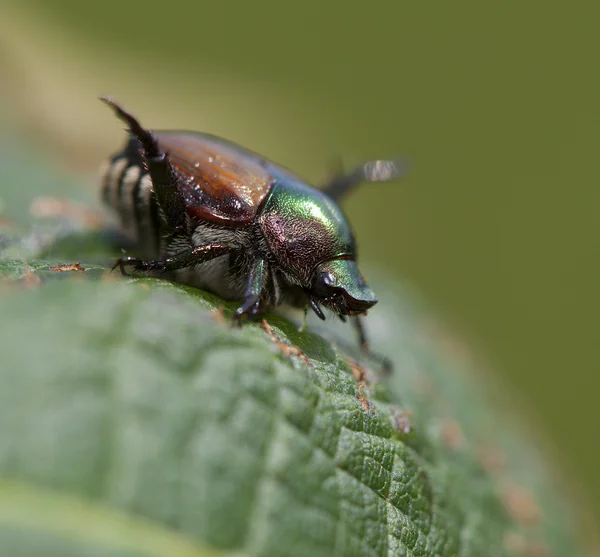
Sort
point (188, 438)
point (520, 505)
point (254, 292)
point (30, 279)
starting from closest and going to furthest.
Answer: point (188, 438) → point (30, 279) → point (254, 292) → point (520, 505)

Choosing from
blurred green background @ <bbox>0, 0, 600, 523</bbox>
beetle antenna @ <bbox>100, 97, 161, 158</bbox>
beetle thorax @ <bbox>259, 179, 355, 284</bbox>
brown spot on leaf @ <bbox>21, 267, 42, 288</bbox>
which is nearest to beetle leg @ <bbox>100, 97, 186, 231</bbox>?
beetle antenna @ <bbox>100, 97, 161, 158</bbox>

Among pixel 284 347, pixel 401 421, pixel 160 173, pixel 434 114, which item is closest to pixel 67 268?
pixel 160 173

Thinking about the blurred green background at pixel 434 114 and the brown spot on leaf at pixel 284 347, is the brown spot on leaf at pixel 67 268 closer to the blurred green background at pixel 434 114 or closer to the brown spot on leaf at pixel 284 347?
the brown spot on leaf at pixel 284 347

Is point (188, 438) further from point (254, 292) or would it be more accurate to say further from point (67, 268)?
point (67, 268)

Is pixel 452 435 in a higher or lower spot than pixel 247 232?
lower

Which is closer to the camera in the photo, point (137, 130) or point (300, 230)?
point (137, 130)

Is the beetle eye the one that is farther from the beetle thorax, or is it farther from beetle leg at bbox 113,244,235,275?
beetle leg at bbox 113,244,235,275

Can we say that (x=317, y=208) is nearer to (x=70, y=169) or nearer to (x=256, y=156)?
(x=256, y=156)
